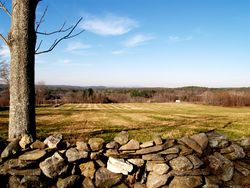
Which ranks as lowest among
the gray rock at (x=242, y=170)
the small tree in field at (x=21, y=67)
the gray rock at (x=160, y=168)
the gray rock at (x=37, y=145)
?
the gray rock at (x=242, y=170)

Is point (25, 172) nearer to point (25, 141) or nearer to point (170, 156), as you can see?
point (25, 141)

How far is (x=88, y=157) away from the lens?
470 cm

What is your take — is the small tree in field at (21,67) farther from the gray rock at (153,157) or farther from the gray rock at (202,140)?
the gray rock at (202,140)

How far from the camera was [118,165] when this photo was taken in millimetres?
4559

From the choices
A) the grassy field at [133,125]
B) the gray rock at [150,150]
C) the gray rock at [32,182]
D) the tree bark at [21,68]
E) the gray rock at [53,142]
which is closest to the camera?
the gray rock at [32,182]

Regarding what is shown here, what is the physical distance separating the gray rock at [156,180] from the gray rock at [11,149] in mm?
2652

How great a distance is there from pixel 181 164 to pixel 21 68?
13.1 feet

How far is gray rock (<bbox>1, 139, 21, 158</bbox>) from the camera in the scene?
457 centimetres

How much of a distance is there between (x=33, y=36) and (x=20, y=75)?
998 millimetres

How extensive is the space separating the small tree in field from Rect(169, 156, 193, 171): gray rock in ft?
10.9

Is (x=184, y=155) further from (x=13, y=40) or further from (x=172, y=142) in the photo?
(x=13, y=40)

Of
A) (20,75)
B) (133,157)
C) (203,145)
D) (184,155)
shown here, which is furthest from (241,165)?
(20,75)

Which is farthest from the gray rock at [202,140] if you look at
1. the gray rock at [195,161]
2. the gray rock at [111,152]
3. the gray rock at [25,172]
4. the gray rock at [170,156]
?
the gray rock at [25,172]

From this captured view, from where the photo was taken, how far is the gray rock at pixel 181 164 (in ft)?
14.9
